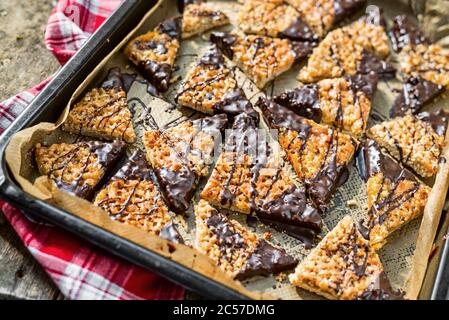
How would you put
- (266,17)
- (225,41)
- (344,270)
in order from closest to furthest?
(344,270), (225,41), (266,17)

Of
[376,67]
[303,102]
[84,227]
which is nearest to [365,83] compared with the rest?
[376,67]

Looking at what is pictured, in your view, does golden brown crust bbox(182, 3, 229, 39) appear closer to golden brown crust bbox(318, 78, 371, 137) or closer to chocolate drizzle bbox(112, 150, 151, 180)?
golden brown crust bbox(318, 78, 371, 137)

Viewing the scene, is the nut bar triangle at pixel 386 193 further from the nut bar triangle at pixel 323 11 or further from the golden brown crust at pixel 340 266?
the nut bar triangle at pixel 323 11

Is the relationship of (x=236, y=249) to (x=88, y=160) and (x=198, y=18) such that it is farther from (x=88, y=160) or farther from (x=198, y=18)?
(x=198, y=18)

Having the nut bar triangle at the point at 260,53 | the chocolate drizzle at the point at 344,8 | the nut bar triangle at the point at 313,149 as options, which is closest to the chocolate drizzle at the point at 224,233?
the nut bar triangle at the point at 313,149
